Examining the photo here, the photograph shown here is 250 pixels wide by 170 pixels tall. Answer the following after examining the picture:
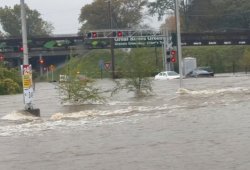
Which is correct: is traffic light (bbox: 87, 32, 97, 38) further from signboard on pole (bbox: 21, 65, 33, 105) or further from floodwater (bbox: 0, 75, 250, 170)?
signboard on pole (bbox: 21, 65, 33, 105)

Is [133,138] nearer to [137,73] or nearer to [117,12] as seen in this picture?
[137,73]

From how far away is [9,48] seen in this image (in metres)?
91.6

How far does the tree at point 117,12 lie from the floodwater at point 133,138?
10741 cm

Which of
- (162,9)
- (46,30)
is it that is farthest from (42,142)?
(46,30)

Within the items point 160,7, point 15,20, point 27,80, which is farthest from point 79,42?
point 27,80

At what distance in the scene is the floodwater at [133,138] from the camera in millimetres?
12086

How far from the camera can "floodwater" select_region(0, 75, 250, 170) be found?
12.1 meters

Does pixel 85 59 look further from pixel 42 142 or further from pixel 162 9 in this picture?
pixel 42 142

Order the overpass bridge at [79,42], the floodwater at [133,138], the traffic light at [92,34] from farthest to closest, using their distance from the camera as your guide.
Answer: the overpass bridge at [79,42] < the traffic light at [92,34] < the floodwater at [133,138]

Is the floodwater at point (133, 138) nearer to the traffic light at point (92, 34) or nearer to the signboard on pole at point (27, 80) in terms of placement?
the signboard on pole at point (27, 80)

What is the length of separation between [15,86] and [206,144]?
4365cm

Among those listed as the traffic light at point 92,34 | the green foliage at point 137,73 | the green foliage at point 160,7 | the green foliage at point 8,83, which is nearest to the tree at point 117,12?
the green foliage at point 160,7

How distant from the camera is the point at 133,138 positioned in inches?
630

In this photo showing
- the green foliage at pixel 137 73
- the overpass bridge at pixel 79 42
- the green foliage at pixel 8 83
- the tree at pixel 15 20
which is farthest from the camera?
the tree at pixel 15 20
